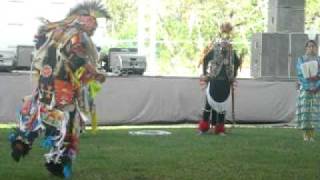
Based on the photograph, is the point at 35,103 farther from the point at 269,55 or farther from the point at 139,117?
the point at 269,55

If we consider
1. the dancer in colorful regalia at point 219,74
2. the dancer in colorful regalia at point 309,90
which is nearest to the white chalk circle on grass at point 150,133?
the dancer in colorful regalia at point 219,74

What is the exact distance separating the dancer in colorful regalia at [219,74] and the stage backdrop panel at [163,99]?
2.03 m

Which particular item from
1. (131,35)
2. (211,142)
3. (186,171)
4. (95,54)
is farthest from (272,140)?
(131,35)

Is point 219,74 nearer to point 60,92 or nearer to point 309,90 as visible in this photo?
point 309,90

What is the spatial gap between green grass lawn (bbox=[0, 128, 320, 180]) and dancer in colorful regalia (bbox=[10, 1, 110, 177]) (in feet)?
1.12

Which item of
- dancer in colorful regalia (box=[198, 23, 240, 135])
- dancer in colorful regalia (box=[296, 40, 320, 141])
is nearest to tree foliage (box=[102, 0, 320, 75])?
dancer in colorful regalia (box=[198, 23, 240, 135])

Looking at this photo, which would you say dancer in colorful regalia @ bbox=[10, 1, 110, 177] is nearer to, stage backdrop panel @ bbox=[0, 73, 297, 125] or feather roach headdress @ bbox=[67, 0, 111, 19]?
feather roach headdress @ bbox=[67, 0, 111, 19]

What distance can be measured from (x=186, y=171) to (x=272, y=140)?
347 cm

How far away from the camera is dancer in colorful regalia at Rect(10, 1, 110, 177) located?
596 centimetres

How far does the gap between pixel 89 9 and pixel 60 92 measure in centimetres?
86

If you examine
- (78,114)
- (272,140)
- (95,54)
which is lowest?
(272,140)

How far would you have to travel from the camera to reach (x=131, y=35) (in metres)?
25.9

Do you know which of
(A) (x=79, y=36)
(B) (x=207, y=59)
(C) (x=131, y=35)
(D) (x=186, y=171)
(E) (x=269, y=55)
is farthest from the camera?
(C) (x=131, y=35)

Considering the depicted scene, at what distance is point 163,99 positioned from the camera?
515 inches
